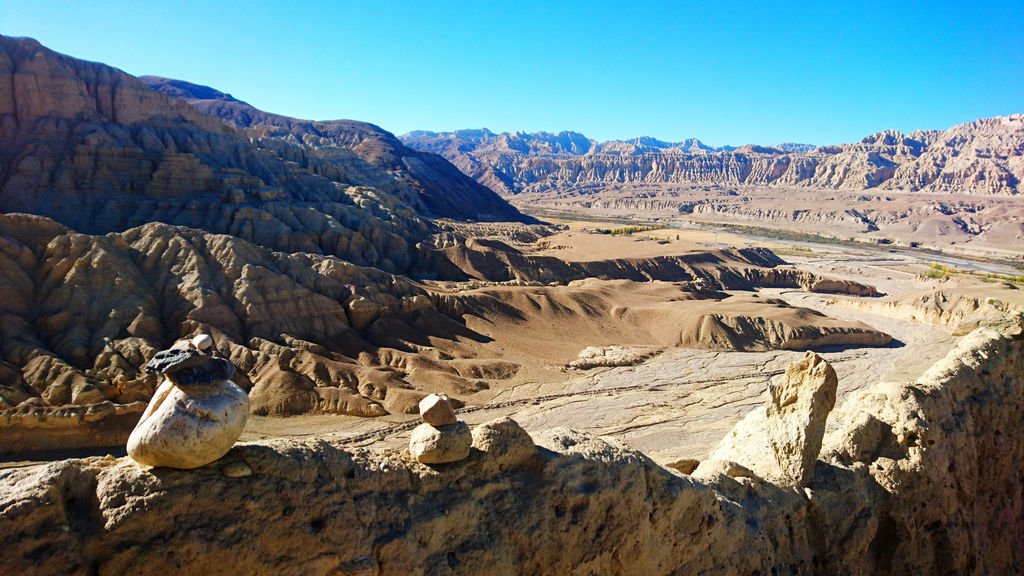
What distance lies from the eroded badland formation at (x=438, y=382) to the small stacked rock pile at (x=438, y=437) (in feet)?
0.13

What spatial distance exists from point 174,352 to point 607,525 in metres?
5.82

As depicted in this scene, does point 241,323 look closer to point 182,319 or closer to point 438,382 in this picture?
point 182,319

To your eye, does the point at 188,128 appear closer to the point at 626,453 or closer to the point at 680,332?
the point at 680,332

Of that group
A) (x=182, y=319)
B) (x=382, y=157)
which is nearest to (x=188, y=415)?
(x=182, y=319)

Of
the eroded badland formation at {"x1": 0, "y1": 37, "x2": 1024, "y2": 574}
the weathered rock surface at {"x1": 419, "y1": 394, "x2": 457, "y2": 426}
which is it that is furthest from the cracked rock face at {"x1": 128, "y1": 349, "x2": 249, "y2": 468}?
the weathered rock surface at {"x1": 419, "y1": 394, "x2": 457, "y2": 426}

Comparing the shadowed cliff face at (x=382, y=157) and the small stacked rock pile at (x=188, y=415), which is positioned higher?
the shadowed cliff face at (x=382, y=157)

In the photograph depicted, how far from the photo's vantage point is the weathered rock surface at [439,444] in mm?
7676

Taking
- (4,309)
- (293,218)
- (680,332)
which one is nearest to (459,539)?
(4,309)

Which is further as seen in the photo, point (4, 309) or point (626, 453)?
point (4, 309)

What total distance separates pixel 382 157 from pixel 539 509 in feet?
376

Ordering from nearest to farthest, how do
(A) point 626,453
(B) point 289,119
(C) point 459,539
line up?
(C) point 459,539 < (A) point 626,453 < (B) point 289,119

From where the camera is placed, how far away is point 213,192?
1881 inches

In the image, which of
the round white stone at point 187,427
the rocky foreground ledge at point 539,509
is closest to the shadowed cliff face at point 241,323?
the rocky foreground ledge at point 539,509

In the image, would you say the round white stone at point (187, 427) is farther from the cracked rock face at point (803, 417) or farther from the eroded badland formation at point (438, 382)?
→ the cracked rock face at point (803, 417)
